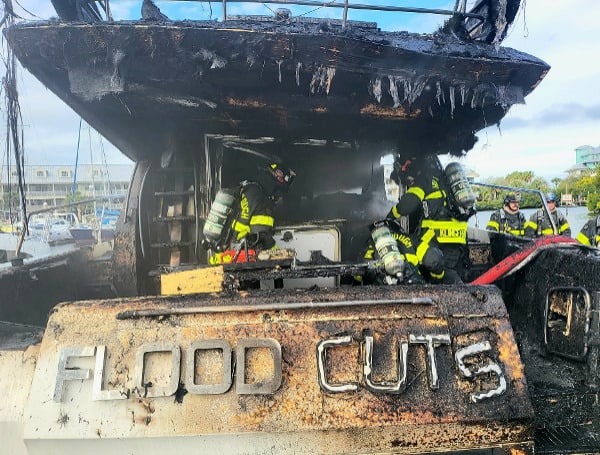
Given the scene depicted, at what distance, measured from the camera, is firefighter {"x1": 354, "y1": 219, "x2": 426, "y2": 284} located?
10.8ft

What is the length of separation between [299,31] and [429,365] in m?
1.80

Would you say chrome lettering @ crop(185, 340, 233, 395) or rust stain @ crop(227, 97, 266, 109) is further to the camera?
rust stain @ crop(227, 97, 266, 109)

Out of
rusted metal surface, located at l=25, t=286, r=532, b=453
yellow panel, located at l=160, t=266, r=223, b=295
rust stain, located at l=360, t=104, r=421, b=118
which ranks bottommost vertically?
rusted metal surface, located at l=25, t=286, r=532, b=453

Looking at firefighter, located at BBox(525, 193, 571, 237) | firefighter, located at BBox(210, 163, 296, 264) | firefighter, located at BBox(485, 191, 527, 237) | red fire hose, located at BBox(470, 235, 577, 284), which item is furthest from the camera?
firefighter, located at BBox(525, 193, 571, 237)

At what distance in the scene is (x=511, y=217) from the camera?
8953 millimetres

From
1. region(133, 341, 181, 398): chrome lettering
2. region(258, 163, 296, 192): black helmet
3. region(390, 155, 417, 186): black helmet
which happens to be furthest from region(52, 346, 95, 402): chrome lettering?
region(390, 155, 417, 186): black helmet

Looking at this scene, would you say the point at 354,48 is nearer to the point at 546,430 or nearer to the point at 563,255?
the point at 563,255

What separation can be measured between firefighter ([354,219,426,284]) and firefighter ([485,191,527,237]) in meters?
5.29

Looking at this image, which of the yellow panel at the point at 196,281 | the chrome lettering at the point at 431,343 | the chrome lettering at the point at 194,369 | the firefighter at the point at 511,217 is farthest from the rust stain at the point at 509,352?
the firefighter at the point at 511,217

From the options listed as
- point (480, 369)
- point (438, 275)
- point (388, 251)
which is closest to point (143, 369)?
point (480, 369)

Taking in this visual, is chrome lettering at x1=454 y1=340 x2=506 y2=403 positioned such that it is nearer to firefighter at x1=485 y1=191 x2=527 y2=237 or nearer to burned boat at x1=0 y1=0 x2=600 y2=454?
burned boat at x1=0 y1=0 x2=600 y2=454

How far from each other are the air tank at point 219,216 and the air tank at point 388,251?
1234mm

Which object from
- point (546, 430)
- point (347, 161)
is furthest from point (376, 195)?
point (546, 430)

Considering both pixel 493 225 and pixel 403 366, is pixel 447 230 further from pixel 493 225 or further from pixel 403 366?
pixel 493 225
